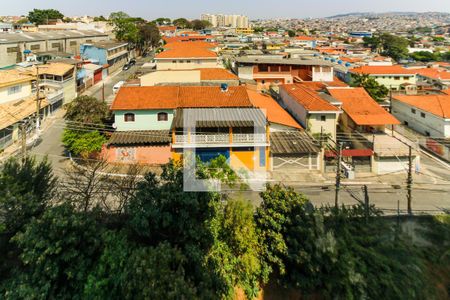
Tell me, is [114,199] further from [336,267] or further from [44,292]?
[336,267]

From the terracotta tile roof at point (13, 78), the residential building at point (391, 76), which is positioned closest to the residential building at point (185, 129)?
the terracotta tile roof at point (13, 78)

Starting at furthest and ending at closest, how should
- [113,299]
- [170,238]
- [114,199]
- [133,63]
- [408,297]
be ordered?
[133,63]
[114,199]
[170,238]
[408,297]
[113,299]

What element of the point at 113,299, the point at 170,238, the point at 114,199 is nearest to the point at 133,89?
the point at 114,199

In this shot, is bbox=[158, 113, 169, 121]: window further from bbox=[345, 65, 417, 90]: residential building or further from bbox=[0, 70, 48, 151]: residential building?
bbox=[345, 65, 417, 90]: residential building

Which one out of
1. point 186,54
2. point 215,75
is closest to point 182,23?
point 186,54

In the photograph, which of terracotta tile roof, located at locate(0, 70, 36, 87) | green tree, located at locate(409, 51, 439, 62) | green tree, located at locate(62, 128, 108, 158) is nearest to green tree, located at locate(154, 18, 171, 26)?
green tree, located at locate(409, 51, 439, 62)

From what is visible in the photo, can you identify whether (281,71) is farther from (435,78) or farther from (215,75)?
(435,78)
